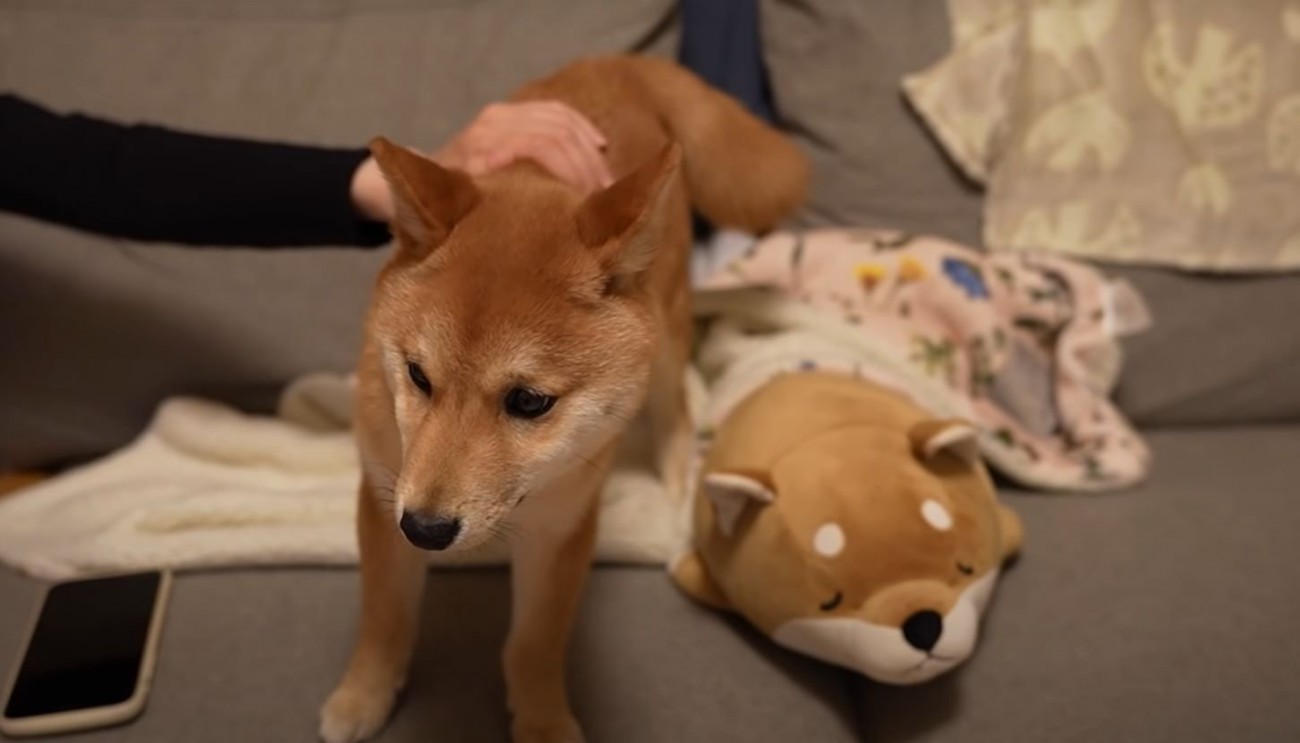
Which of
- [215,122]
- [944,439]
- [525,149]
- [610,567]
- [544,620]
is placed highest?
[525,149]

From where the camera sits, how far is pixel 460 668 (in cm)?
118

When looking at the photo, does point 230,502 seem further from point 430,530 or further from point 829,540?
point 829,540

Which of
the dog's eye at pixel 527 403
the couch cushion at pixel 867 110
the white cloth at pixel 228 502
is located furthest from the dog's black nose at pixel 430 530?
the couch cushion at pixel 867 110

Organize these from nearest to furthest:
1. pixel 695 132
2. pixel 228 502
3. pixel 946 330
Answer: pixel 228 502 < pixel 695 132 < pixel 946 330

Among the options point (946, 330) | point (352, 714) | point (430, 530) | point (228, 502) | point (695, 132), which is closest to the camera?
point (430, 530)

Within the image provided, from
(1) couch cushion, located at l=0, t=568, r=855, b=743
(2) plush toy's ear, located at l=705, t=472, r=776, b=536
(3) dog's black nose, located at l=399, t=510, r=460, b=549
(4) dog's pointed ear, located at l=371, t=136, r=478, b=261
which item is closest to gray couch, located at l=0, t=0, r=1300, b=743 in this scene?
(1) couch cushion, located at l=0, t=568, r=855, b=743

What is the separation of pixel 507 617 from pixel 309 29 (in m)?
0.87

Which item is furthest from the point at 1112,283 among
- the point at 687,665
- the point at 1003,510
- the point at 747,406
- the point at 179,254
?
the point at 179,254

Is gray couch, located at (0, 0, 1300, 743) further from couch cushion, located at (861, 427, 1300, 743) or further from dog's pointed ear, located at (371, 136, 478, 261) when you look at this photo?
dog's pointed ear, located at (371, 136, 478, 261)

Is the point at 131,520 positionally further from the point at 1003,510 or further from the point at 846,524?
the point at 1003,510

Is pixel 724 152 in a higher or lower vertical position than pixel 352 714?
higher

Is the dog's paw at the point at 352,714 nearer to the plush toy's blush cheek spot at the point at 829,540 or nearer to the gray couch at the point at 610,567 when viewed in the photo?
the gray couch at the point at 610,567

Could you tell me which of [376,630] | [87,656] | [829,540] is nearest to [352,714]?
[376,630]

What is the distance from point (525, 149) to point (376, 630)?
520 mm
